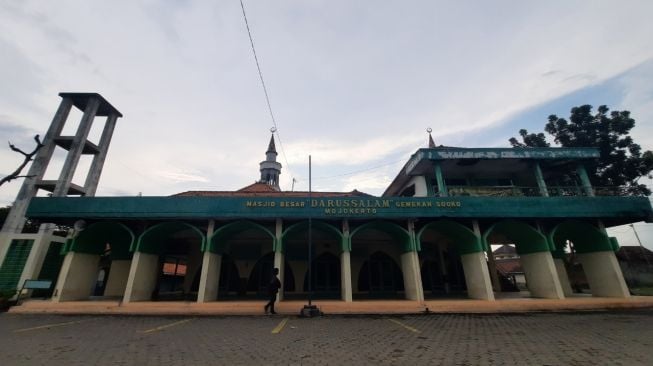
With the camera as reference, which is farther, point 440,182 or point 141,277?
point 440,182

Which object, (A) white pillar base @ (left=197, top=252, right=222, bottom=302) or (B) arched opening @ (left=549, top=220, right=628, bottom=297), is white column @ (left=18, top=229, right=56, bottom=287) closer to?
(A) white pillar base @ (left=197, top=252, right=222, bottom=302)

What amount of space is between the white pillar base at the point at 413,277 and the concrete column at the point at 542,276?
6.18 metres

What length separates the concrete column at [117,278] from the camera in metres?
16.6

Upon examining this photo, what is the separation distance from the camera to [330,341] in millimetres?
6723

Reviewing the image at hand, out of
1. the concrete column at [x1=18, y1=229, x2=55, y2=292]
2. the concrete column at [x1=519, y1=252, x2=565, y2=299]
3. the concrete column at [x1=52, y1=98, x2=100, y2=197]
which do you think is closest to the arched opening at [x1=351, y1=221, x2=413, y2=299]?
the concrete column at [x1=519, y1=252, x2=565, y2=299]

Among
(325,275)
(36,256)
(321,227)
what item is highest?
(321,227)

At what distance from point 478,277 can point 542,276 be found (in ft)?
11.1

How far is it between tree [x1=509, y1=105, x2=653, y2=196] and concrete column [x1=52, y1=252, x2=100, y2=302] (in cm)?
3454

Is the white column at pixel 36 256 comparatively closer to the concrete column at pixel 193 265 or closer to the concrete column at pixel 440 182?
the concrete column at pixel 193 265

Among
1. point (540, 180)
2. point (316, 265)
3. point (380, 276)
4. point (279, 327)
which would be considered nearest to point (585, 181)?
point (540, 180)

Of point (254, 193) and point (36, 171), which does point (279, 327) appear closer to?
point (254, 193)

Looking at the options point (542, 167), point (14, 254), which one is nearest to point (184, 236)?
point (14, 254)

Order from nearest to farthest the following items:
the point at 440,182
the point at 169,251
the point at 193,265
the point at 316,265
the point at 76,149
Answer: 1. the point at 440,182
2. the point at 169,251
3. the point at 76,149
4. the point at 193,265
5. the point at 316,265

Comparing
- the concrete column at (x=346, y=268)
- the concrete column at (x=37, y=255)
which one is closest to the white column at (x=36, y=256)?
the concrete column at (x=37, y=255)
